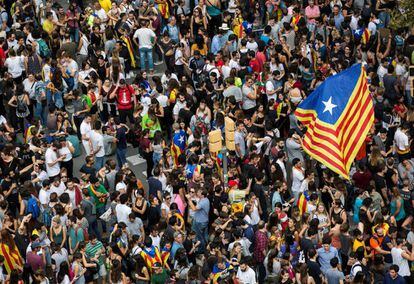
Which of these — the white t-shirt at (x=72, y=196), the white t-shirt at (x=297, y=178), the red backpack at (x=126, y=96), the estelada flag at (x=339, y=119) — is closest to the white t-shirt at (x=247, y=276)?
the estelada flag at (x=339, y=119)

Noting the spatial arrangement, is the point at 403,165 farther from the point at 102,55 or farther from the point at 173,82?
the point at 102,55

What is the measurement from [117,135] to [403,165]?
19.5ft

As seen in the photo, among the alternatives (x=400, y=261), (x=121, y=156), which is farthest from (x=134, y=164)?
(x=400, y=261)

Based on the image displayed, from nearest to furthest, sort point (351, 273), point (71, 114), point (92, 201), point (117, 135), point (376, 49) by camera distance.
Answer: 1. point (351, 273)
2. point (92, 201)
3. point (117, 135)
4. point (71, 114)
5. point (376, 49)

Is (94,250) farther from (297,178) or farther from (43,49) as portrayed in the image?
(43,49)

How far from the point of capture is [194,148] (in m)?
24.6

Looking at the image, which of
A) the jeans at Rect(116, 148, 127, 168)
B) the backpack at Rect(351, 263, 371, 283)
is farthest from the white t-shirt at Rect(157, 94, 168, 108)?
the backpack at Rect(351, 263, 371, 283)

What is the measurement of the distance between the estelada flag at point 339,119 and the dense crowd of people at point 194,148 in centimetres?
128

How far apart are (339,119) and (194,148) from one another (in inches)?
153

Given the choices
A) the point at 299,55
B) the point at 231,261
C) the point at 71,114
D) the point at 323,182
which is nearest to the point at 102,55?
the point at 71,114

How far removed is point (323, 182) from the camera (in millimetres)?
24547

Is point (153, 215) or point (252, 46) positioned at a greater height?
point (252, 46)

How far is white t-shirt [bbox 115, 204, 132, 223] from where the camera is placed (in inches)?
896

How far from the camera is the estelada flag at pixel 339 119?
21.5m
